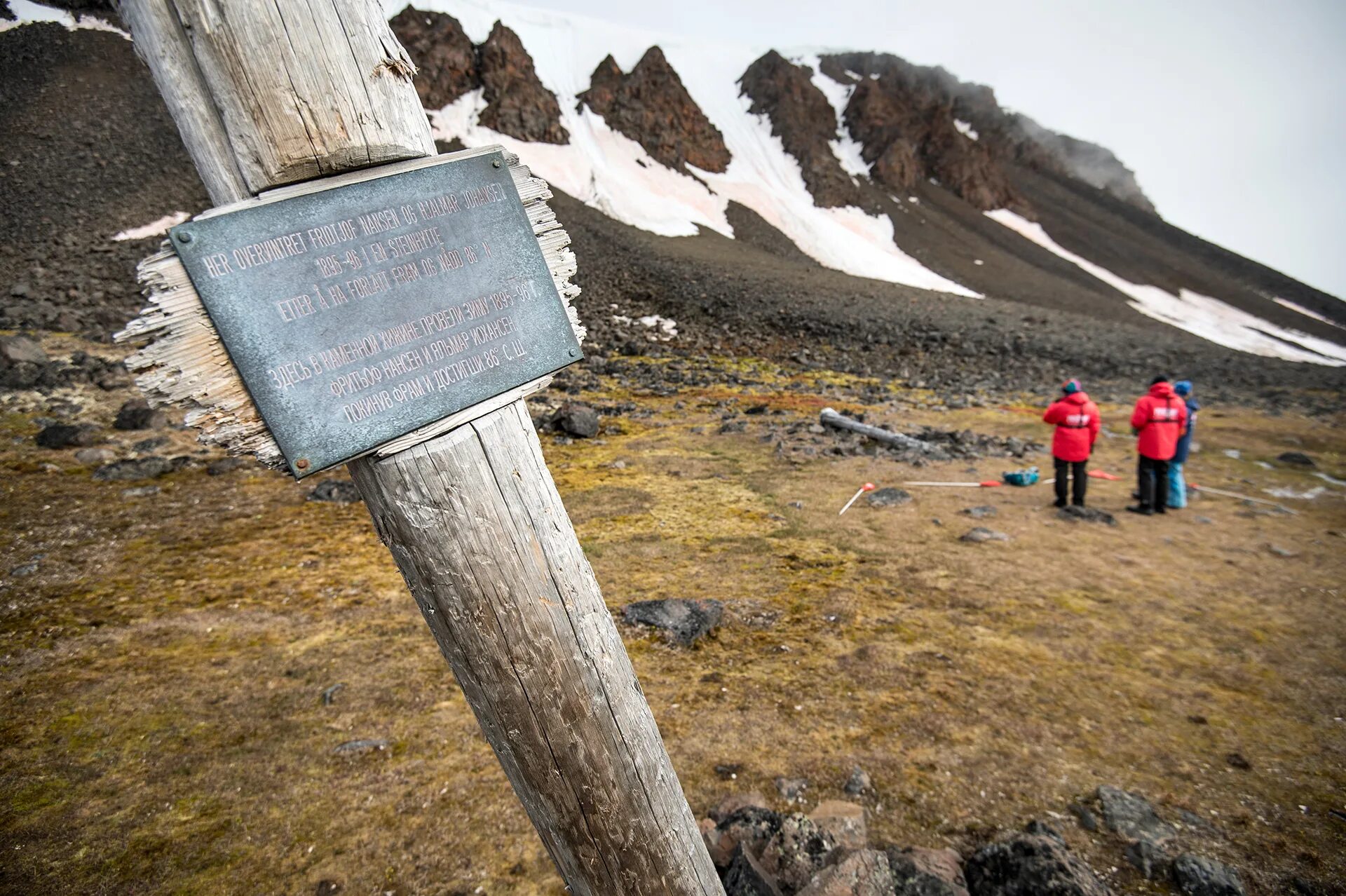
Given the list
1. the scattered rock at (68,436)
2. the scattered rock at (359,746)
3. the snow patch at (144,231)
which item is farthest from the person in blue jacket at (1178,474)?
the snow patch at (144,231)

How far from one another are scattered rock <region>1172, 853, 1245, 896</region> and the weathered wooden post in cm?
269

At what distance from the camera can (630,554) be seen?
6.64 metres

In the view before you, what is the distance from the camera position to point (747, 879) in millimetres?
2555

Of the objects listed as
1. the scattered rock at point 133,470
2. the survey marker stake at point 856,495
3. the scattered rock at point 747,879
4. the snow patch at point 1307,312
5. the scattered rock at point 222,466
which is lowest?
the snow patch at point 1307,312

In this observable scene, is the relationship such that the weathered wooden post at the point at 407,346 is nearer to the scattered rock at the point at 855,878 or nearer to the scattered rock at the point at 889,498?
the scattered rock at the point at 855,878

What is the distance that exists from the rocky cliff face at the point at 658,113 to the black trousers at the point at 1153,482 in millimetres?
51031

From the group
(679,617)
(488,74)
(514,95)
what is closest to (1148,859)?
(679,617)

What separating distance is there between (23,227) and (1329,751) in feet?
119

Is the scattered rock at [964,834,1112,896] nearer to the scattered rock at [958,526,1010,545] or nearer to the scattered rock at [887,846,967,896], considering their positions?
the scattered rock at [887,846,967,896]

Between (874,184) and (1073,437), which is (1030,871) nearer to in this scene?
(1073,437)

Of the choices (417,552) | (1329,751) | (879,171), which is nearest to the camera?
(417,552)

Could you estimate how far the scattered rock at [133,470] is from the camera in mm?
7832

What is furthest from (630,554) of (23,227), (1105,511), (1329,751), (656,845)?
(23,227)

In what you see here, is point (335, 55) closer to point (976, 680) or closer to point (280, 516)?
point (976, 680)
